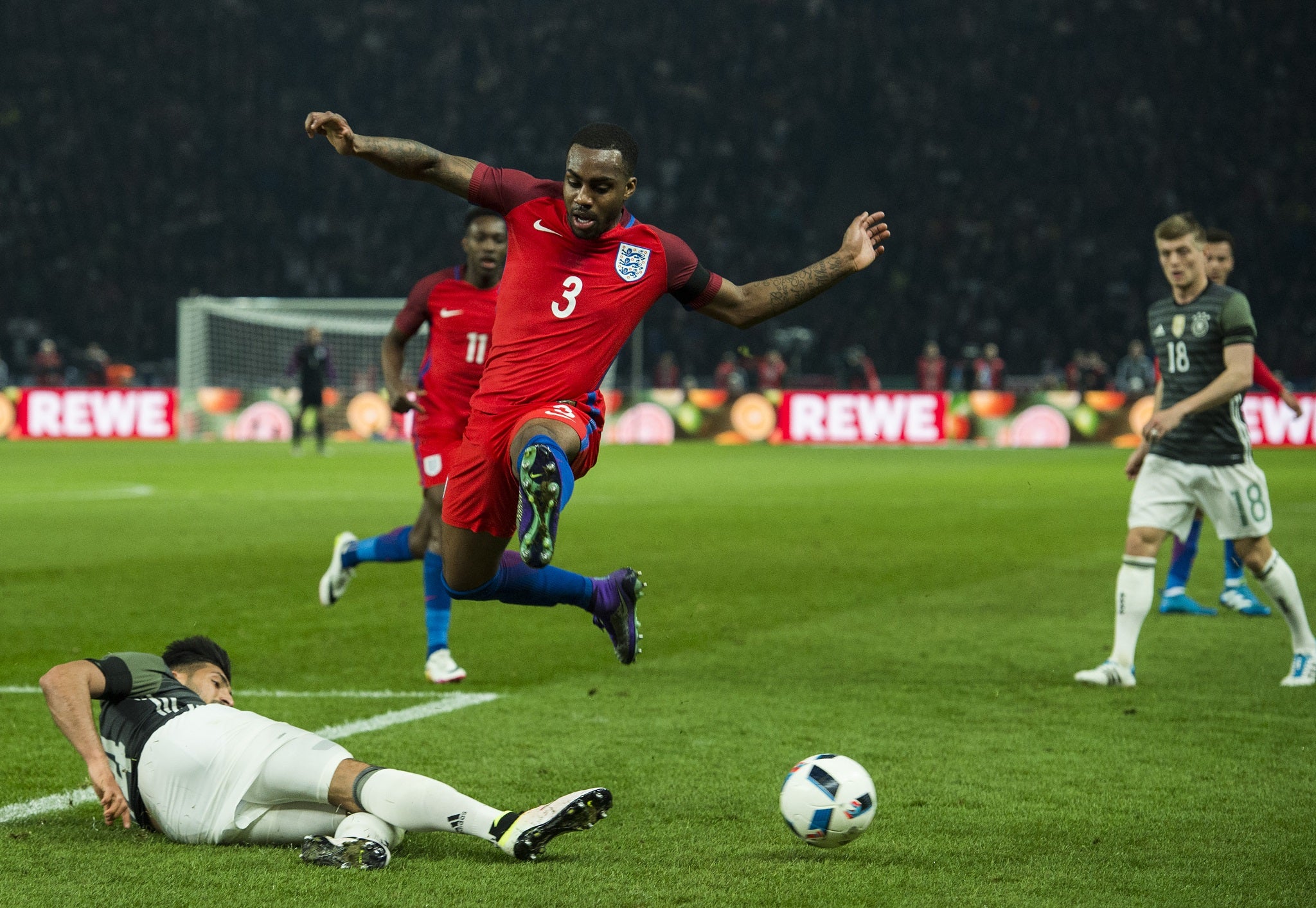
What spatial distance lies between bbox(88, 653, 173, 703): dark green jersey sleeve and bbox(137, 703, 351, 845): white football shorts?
0.17 metres

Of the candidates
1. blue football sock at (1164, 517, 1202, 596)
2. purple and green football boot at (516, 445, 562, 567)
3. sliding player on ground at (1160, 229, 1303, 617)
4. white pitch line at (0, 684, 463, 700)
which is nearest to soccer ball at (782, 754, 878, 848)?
purple and green football boot at (516, 445, 562, 567)

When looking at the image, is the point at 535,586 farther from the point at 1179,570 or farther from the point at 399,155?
the point at 1179,570

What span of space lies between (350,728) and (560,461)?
1.60m

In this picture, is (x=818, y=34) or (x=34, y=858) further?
(x=818, y=34)

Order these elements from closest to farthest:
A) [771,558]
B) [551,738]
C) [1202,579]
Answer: [551,738], [1202,579], [771,558]

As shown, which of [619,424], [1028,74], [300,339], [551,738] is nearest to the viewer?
[551,738]

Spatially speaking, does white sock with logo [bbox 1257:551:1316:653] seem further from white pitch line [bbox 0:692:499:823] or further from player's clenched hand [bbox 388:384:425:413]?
player's clenched hand [bbox 388:384:425:413]

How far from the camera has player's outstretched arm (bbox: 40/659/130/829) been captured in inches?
142

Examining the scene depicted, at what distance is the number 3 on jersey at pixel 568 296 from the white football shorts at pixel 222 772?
161 centimetres

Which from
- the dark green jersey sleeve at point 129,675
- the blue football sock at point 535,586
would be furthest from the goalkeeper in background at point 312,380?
the dark green jersey sleeve at point 129,675

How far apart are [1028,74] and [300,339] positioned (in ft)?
60.8

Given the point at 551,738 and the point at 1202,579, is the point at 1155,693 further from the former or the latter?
the point at 1202,579

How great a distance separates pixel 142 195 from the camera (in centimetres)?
3841

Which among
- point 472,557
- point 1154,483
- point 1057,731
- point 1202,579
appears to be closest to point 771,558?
point 1202,579
